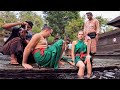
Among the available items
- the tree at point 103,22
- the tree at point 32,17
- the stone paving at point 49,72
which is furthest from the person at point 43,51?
the tree at point 103,22

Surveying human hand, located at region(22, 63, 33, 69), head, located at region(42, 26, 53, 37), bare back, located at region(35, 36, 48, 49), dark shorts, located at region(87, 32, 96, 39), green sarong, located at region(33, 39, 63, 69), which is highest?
head, located at region(42, 26, 53, 37)

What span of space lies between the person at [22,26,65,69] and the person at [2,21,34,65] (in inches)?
6.3

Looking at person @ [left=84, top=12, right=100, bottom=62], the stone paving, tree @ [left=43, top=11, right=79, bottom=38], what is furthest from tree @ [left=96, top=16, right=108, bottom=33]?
the stone paving

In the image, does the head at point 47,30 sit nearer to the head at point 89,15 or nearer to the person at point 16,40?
the person at point 16,40

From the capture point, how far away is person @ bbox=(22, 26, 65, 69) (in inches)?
205

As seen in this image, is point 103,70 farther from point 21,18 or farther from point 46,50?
point 21,18

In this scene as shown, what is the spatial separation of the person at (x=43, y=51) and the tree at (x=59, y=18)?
45cm

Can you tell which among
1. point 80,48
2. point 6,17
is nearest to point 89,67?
point 80,48

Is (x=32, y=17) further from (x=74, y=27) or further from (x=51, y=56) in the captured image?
(x=51, y=56)

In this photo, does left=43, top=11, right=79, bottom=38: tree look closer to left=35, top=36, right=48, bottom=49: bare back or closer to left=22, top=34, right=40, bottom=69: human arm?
left=35, top=36, right=48, bottom=49: bare back

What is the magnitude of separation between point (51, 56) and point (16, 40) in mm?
718

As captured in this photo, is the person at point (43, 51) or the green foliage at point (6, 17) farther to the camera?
the green foliage at point (6, 17)

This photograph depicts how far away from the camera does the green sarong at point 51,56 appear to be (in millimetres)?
5195

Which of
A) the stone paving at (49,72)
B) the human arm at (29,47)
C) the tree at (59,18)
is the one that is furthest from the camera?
the tree at (59,18)
